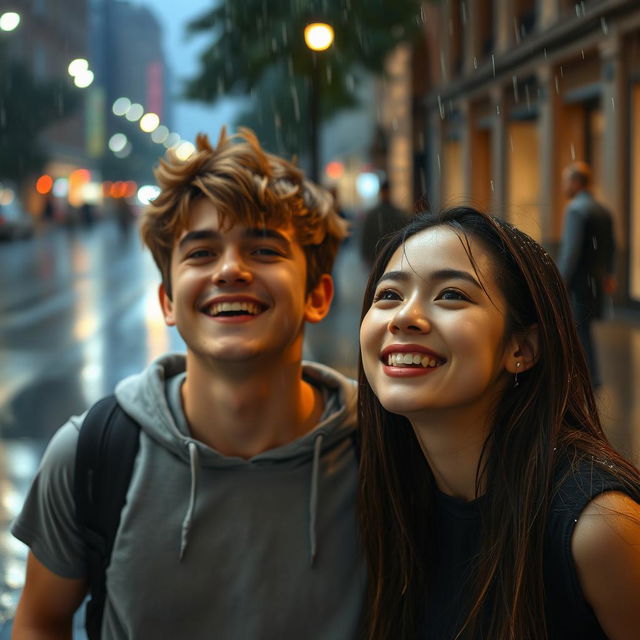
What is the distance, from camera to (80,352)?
43.1ft

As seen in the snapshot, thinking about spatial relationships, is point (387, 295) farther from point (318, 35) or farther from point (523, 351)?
point (318, 35)

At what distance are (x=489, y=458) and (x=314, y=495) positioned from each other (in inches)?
22.6

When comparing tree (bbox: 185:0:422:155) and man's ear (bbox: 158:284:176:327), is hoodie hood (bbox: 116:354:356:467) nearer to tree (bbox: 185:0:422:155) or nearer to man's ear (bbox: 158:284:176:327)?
man's ear (bbox: 158:284:176:327)

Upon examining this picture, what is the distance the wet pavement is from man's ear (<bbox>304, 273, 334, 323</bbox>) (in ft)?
3.54

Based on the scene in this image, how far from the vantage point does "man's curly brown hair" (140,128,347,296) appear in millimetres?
2838

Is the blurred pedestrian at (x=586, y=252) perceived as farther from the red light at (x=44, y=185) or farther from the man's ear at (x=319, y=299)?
the red light at (x=44, y=185)

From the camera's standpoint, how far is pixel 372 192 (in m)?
48.2

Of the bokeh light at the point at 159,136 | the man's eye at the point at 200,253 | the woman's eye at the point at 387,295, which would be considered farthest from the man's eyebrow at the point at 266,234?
the bokeh light at the point at 159,136

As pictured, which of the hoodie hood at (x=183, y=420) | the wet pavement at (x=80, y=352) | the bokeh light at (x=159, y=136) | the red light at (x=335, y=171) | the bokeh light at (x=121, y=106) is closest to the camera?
the hoodie hood at (x=183, y=420)

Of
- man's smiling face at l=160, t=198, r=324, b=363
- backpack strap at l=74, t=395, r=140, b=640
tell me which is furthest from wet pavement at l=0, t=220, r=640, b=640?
backpack strap at l=74, t=395, r=140, b=640

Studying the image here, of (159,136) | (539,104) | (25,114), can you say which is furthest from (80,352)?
(159,136)

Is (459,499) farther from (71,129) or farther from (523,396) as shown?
(71,129)

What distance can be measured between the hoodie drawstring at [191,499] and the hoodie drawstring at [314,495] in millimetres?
301

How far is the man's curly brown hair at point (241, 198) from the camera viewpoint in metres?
2.84
